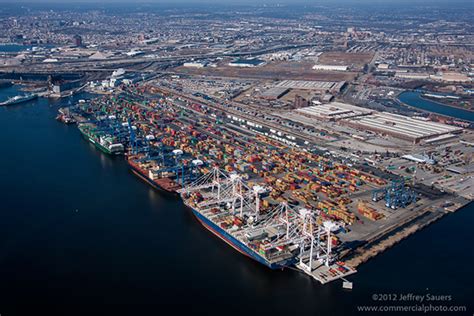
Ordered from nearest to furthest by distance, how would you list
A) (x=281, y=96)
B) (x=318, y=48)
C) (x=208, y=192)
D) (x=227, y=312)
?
(x=227, y=312), (x=208, y=192), (x=281, y=96), (x=318, y=48)

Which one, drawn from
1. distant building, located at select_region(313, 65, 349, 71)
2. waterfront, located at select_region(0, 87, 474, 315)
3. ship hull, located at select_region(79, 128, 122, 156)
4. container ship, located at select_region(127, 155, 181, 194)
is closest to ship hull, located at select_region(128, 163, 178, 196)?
container ship, located at select_region(127, 155, 181, 194)

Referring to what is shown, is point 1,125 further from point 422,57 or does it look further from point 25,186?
point 422,57

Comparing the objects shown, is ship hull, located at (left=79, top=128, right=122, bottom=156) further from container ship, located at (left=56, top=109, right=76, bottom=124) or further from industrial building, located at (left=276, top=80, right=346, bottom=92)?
industrial building, located at (left=276, top=80, right=346, bottom=92)

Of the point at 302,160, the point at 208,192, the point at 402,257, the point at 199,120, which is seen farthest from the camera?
the point at 199,120

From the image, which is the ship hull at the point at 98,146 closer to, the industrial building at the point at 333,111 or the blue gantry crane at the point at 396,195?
the industrial building at the point at 333,111

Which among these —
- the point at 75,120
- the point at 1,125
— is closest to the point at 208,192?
the point at 75,120

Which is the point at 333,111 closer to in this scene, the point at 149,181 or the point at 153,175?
the point at 153,175
